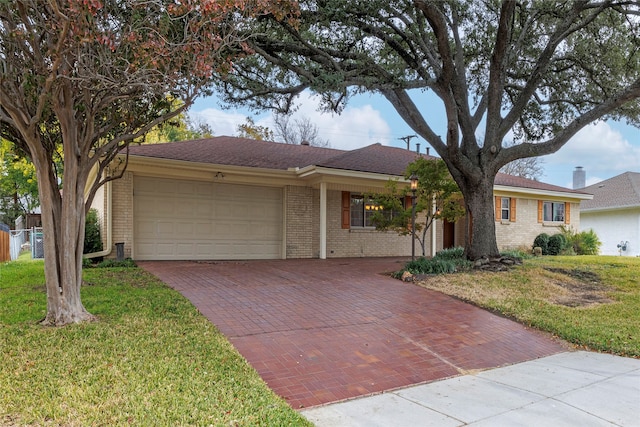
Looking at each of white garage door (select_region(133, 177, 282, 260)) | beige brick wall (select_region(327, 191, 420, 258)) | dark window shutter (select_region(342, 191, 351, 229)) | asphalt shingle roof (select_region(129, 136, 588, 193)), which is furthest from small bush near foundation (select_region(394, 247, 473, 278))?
white garage door (select_region(133, 177, 282, 260))

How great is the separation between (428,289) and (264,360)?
4.85m

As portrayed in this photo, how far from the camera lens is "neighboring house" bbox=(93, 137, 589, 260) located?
11.2 meters

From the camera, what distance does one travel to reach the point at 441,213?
1083 centimetres

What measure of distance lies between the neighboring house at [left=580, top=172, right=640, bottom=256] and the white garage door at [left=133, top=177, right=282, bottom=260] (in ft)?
63.2

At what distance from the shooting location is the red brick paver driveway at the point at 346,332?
13.9 ft

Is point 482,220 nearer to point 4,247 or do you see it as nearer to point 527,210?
point 527,210

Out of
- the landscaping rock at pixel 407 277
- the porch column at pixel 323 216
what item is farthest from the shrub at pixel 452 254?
the porch column at pixel 323 216

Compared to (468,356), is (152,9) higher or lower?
higher

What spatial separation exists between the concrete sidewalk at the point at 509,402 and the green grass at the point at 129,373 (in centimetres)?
70

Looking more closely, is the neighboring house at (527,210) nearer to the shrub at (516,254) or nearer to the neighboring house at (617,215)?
the shrub at (516,254)

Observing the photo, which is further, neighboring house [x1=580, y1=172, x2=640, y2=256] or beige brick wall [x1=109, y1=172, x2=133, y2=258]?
neighboring house [x1=580, y1=172, x2=640, y2=256]

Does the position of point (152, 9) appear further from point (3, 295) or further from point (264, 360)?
point (3, 295)

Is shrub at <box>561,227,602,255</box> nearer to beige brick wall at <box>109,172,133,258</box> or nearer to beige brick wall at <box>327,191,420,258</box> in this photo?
beige brick wall at <box>327,191,420,258</box>

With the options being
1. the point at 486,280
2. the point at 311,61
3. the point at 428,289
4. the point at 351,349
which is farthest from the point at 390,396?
the point at 311,61
